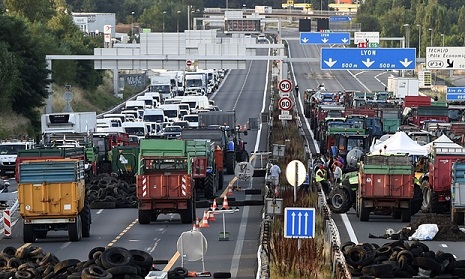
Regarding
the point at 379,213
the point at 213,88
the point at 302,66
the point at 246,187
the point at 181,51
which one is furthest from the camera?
the point at 302,66

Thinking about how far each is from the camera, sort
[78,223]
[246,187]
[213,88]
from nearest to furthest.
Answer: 1. [78,223]
2. [246,187]
3. [213,88]

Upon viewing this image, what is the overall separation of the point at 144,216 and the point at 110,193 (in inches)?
253

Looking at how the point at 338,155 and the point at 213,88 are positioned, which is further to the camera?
the point at 213,88

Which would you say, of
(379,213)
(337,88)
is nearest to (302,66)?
(337,88)

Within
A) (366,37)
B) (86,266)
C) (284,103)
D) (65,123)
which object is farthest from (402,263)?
(366,37)

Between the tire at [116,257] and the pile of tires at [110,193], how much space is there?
672 inches

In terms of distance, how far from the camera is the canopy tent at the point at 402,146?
151 feet

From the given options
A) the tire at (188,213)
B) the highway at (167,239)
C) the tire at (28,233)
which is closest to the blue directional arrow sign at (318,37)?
the highway at (167,239)

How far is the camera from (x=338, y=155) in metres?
52.4

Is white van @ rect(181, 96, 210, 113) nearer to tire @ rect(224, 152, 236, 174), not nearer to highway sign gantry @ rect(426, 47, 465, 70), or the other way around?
highway sign gantry @ rect(426, 47, 465, 70)

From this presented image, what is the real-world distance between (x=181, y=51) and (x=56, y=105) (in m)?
10.1

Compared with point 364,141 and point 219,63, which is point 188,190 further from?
point 219,63

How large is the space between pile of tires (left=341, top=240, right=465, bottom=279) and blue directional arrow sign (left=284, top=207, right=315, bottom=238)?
6.20ft

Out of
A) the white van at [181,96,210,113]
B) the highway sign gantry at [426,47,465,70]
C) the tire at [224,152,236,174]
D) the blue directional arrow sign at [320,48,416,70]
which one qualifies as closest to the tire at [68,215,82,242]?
the tire at [224,152,236,174]
